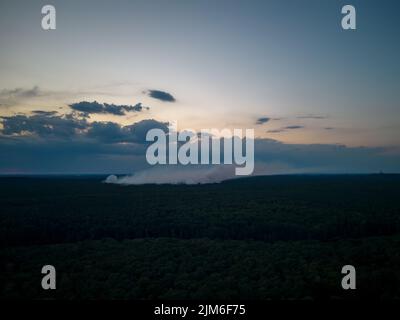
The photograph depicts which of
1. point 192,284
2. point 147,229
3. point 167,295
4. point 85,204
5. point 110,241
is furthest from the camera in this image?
point 85,204

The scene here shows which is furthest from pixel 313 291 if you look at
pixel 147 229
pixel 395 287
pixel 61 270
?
pixel 147 229

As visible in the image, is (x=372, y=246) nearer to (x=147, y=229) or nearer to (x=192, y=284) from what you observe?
(x=192, y=284)

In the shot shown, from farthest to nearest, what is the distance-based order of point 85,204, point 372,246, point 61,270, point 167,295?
point 85,204, point 372,246, point 61,270, point 167,295

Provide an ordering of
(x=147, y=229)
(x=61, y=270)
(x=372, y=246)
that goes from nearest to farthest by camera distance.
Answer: (x=61, y=270), (x=372, y=246), (x=147, y=229)
